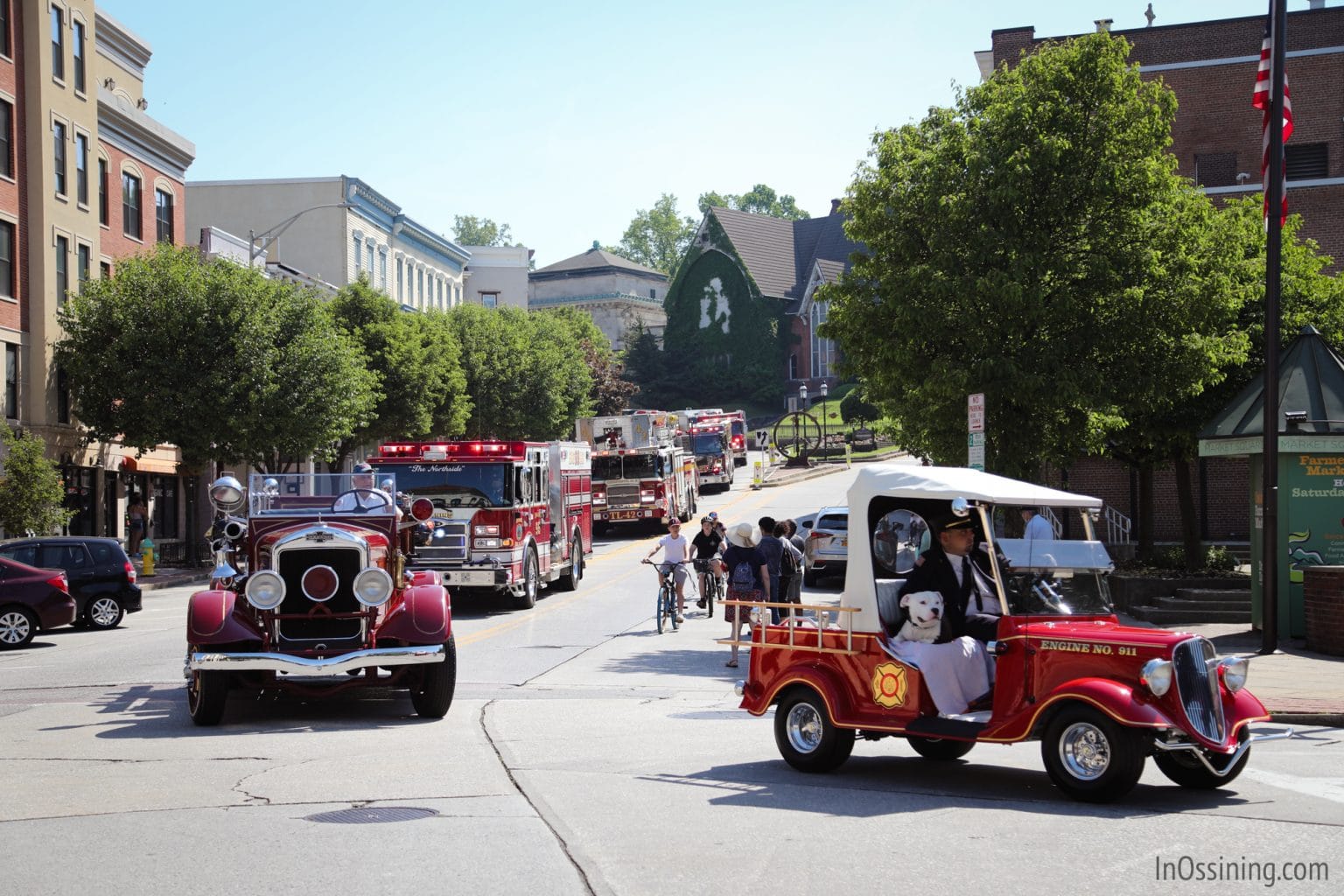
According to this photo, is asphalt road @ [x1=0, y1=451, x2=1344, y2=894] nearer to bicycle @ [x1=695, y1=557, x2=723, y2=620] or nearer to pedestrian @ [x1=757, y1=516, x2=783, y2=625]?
pedestrian @ [x1=757, y1=516, x2=783, y2=625]

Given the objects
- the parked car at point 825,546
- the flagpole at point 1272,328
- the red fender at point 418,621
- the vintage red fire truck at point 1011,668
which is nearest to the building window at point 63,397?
the parked car at point 825,546

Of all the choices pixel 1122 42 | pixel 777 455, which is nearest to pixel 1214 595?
pixel 1122 42

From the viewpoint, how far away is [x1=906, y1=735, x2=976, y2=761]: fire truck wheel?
1141 cm

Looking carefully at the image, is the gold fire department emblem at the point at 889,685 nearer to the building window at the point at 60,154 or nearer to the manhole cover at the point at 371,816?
the manhole cover at the point at 371,816

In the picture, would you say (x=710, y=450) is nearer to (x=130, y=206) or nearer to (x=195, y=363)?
(x=130, y=206)

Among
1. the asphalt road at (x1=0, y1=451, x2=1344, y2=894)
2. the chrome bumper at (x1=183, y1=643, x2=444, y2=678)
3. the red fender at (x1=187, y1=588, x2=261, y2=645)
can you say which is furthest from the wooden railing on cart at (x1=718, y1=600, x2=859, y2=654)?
the red fender at (x1=187, y1=588, x2=261, y2=645)

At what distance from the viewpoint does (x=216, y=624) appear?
45.0 ft

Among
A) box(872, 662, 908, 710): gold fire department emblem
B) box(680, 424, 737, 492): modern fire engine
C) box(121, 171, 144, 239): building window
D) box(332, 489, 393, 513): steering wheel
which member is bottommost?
box(872, 662, 908, 710): gold fire department emblem

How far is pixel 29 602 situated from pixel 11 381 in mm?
18369

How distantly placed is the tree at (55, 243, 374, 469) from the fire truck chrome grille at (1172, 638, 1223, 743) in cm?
3353

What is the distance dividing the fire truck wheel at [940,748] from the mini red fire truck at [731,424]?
172 ft

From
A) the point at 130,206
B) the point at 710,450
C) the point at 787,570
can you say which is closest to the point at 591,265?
the point at 710,450

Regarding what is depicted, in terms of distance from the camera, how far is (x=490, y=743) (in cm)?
1255

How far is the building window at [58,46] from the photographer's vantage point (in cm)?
4122
